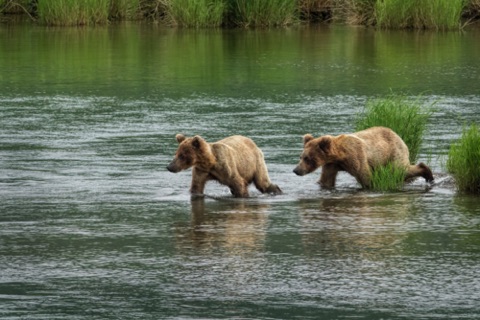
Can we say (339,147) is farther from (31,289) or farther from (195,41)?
(195,41)

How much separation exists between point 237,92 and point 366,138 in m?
9.20

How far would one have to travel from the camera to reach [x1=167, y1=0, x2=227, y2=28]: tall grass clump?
34750 millimetres

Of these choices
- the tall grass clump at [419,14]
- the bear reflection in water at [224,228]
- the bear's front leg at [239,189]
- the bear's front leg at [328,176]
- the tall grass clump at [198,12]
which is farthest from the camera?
the tall grass clump at [198,12]

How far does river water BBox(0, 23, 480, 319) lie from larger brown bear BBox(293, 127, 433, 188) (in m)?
0.25

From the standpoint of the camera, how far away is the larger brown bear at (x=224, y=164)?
12.5 metres

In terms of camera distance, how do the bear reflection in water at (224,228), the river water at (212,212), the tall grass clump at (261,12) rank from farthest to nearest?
the tall grass clump at (261,12) < the bear reflection in water at (224,228) < the river water at (212,212)

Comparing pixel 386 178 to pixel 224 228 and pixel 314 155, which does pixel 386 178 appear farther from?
pixel 224 228

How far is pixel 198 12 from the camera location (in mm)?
35156

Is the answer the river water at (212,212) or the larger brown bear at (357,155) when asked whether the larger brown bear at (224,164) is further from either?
the larger brown bear at (357,155)

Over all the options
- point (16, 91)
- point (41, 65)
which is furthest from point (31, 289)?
point (41, 65)

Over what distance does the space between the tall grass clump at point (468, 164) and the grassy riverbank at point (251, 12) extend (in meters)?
20.8

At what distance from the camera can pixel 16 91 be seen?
872 inches

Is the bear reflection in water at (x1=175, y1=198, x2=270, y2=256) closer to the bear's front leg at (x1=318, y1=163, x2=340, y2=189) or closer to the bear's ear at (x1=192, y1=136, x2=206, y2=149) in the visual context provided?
the bear's ear at (x1=192, y1=136, x2=206, y2=149)

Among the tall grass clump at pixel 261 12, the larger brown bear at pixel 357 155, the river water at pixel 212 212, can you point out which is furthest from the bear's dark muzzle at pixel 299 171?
the tall grass clump at pixel 261 12
